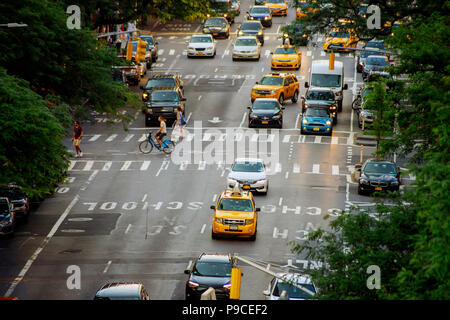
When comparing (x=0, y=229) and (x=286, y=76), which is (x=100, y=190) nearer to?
(x=0, y=229)

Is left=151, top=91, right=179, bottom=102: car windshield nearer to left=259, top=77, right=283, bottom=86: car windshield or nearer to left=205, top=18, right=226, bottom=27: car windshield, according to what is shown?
left=259, top=77, right=283, bottom=86: car windshield

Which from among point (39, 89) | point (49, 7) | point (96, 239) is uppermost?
point (49, 7)

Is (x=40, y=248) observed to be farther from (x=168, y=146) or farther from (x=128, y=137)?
(x=128, y=137)

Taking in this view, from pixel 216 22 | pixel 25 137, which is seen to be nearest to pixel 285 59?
pixel 216 22

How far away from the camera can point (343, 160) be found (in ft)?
164

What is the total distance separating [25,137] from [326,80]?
3397 centimetres

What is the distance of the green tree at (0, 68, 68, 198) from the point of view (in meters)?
30.1

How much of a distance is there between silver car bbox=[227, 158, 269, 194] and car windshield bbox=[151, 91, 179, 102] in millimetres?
14135

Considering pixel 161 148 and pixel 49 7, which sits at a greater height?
pixel 49 7

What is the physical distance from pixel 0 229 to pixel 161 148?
14667 millimetres

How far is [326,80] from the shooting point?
203ft
